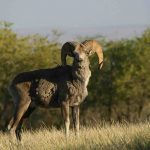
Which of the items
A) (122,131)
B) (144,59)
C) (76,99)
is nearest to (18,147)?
(122,131)

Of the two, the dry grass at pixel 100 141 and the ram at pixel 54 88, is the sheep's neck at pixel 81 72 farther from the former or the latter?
the dry grass at pixel 100 141

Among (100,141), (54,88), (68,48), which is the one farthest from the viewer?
(68,48)

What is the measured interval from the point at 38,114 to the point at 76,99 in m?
32.7

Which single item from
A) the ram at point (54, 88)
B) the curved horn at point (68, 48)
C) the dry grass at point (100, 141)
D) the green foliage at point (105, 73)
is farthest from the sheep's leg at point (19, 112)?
the green foliage at point (105, 73)

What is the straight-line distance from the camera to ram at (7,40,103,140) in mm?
17203

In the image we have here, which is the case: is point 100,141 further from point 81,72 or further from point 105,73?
point 105,73

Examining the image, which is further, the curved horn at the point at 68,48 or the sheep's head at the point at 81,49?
the curved horn at the point at 68,48

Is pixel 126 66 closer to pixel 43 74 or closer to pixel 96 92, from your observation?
pixel 96 92

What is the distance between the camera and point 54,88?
57.3ft

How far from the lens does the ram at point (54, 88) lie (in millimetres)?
17203

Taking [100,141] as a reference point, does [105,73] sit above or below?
below

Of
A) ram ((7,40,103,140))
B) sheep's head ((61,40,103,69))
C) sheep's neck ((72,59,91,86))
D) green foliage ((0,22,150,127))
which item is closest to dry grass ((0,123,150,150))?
ram ((7,40,103,140))

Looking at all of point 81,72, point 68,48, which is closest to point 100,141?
point 81,72

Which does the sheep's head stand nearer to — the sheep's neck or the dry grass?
the sheep's neck
